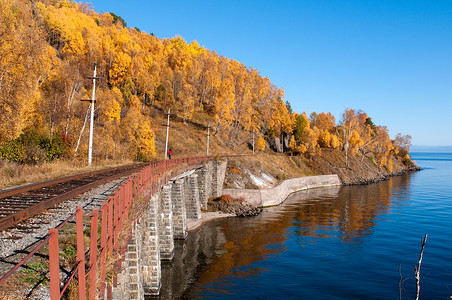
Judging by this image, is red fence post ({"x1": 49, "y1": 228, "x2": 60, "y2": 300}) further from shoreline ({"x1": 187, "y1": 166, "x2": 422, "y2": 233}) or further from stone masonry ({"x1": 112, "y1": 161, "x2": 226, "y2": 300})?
shoreline ({"x1": 187, "y1": 166, "x2": 422, "y2": 233})

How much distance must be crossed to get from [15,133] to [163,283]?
12.6m

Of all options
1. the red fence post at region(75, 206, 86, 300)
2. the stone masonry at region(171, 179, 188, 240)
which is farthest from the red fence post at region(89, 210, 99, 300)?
the stone masonry at region(171, 179, 188, 240)

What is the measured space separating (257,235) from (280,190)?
20518mm

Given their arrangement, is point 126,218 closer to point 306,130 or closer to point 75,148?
point 75,148

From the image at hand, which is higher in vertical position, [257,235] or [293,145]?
[293,145]

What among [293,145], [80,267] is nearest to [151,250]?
[80,267]

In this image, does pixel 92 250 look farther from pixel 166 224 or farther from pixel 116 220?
pixel 166 224

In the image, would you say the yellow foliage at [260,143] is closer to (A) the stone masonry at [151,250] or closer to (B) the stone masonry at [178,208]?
(B) the stone masonry at [178,208]

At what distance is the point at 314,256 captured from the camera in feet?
83.4

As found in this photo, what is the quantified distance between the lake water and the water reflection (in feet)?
0.25

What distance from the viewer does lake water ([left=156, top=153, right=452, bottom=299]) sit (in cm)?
1938

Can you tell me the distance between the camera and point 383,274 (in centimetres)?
2202

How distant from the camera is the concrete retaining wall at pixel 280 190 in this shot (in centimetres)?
4275

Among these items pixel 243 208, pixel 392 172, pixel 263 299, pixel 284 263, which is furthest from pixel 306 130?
pixel 263 299
